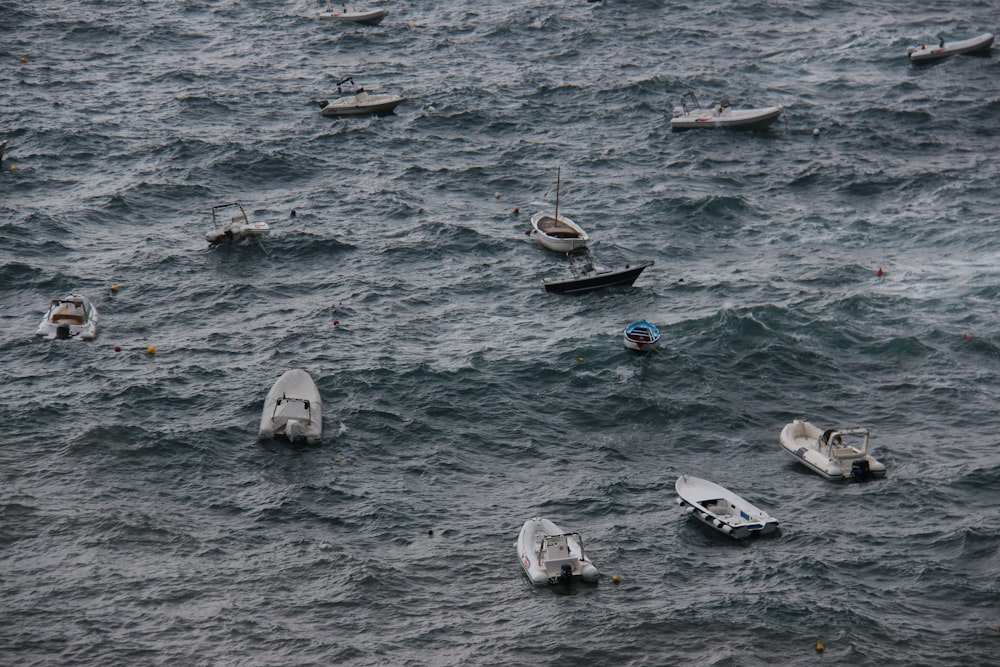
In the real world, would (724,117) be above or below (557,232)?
above

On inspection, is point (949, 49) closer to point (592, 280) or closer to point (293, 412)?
point (592, 280)

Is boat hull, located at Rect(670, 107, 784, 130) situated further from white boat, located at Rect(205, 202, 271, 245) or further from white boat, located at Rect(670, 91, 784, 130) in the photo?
white boat, located at Rect(205, 202, 271, 245)

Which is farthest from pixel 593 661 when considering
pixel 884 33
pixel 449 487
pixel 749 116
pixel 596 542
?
pixel 884 33

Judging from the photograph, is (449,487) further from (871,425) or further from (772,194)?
(772,194)

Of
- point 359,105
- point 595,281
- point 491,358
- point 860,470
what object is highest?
point 359,105

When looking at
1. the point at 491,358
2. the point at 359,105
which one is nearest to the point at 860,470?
the point at 491,358
